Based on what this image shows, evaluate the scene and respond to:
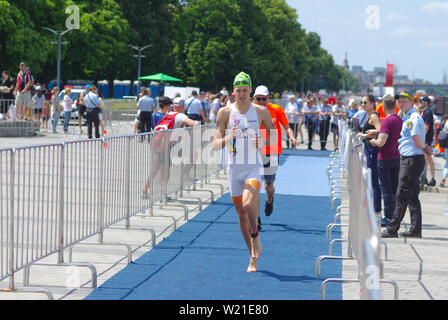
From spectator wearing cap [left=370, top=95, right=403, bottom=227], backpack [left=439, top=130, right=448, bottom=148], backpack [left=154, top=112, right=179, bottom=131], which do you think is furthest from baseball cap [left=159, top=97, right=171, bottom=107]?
backpack [left=439, top=130, right=448, bottom=148]

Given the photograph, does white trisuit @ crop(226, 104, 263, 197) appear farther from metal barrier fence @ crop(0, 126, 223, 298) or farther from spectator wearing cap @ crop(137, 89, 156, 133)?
spectator wearing cap @ crop(137, 89, 156, 133)

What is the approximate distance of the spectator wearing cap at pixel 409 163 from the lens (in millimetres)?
10922

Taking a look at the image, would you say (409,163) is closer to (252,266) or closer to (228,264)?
(228,264)

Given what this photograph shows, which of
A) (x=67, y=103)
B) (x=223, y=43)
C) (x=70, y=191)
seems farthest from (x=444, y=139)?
(x=223, y=43)

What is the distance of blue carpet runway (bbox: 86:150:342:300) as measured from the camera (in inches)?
285

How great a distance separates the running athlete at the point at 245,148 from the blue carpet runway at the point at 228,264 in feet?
1.69

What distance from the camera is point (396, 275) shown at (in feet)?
27.8

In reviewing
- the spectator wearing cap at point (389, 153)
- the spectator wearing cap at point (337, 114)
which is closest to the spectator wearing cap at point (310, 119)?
the spectator wearing cap at point (337, 114)

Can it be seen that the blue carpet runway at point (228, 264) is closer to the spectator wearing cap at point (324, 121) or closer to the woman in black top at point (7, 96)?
the woman in black top at point (7, 96)

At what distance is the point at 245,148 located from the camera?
808cm

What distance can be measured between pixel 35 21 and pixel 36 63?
17.2ft

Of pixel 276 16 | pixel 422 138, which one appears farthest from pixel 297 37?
pixel 422 138

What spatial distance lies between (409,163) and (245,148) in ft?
12.0
